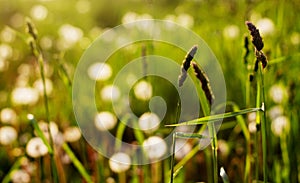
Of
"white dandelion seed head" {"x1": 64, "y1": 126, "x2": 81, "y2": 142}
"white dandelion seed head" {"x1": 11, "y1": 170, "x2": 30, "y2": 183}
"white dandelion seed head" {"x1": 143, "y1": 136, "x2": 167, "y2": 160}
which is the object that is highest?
"white dandelion seed head" {"x1": 64, "y1": 126, "x2": 81, "y2": 142}

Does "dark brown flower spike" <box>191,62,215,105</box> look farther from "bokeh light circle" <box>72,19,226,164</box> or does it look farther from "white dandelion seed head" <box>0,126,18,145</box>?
"white dandelion seed head" <box>0,126,18,145</box>

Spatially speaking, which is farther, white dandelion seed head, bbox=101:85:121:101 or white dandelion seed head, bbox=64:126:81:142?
white dandelion seed head, bbox=101:85:121:101

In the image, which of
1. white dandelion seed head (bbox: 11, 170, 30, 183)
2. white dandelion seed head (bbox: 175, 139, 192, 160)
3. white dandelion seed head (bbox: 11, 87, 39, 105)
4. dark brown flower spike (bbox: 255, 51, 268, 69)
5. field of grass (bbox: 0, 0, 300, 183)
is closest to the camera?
dark brown flower spike (bbox: 255, 51, 268, 69)

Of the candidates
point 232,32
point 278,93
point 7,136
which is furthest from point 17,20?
point 278,93

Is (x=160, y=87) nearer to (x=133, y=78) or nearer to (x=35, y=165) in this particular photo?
(x=133, y=78)

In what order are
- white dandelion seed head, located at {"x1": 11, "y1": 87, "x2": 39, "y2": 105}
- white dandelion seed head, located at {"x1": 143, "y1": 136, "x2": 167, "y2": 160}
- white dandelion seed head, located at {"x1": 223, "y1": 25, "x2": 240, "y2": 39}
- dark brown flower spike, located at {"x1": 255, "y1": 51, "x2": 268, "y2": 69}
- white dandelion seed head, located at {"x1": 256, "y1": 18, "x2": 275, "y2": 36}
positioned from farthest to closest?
white dandelion seed head, located at {"x1": 223, "y1": 25, "x2": 240, "y2": 39} → white dandelion seed head, located at {"x1": 256, "y1": 18, "x2": 275, "y2": 36} → white dandelion seed head, located at {"x1": 11, "y1": 87, "x2": 39, "y2": 105} → white dandelion seed head, located at {"x1": 143, "y1": 136, "x2": 167, "y2": 160} → dark brown flower spike, located at {"x1": 255, "y1": 51, "x2": 268, "y2": 69}

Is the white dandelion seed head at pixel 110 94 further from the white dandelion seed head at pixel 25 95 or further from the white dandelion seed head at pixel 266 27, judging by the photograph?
the white dandelion seed head at pixel 266 27

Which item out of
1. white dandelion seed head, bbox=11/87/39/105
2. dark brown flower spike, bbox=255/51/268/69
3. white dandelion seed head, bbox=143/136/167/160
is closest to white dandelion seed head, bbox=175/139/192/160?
white dandelion seed head, bbox=143/136/167/160

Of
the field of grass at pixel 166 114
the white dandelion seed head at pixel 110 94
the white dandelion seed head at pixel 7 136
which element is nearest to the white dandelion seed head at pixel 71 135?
the field of grass at pixel 166 114

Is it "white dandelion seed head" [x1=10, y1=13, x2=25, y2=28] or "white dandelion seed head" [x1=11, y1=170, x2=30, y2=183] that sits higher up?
"white dandelion seed head" [x1=10, y1=13, x2=25, y2=28]
